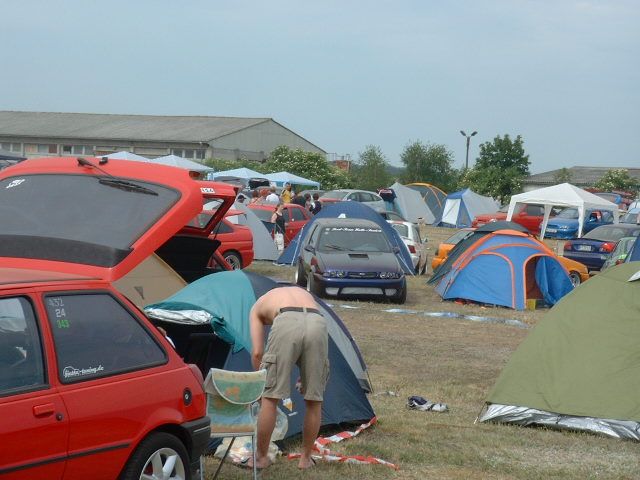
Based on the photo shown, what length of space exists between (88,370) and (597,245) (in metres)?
22.5

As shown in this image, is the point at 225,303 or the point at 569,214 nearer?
the point at 225,303

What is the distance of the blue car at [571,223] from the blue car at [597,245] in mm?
12957

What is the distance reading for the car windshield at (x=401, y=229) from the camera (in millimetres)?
25297

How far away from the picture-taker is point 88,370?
18.0ft

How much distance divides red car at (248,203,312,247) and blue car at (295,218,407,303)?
7.73 m

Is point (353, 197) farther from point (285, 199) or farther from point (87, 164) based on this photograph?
point (87, 164)

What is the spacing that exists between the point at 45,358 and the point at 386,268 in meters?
13.4

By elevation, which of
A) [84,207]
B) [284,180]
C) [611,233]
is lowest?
[611,233]

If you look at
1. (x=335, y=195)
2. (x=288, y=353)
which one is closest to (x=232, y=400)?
(x=288, y=353)

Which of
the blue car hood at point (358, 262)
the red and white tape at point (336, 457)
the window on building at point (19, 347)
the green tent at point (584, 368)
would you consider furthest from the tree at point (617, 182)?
the window on building at point (19, 347)

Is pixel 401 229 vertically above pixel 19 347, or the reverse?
pixel 19 347

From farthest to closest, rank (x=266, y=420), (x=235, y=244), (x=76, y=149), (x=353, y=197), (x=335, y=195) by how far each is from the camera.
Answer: (x=76, y=149) → (x=335, y=195) → (x=353, y=197) → (x=235, y=244) → (x=266, y=420)

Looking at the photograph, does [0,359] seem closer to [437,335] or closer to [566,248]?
[437,335]

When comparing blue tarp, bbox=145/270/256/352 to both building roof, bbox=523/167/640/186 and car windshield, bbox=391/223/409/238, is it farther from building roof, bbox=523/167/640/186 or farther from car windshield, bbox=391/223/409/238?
building roof, bbox=523/167/640/186
